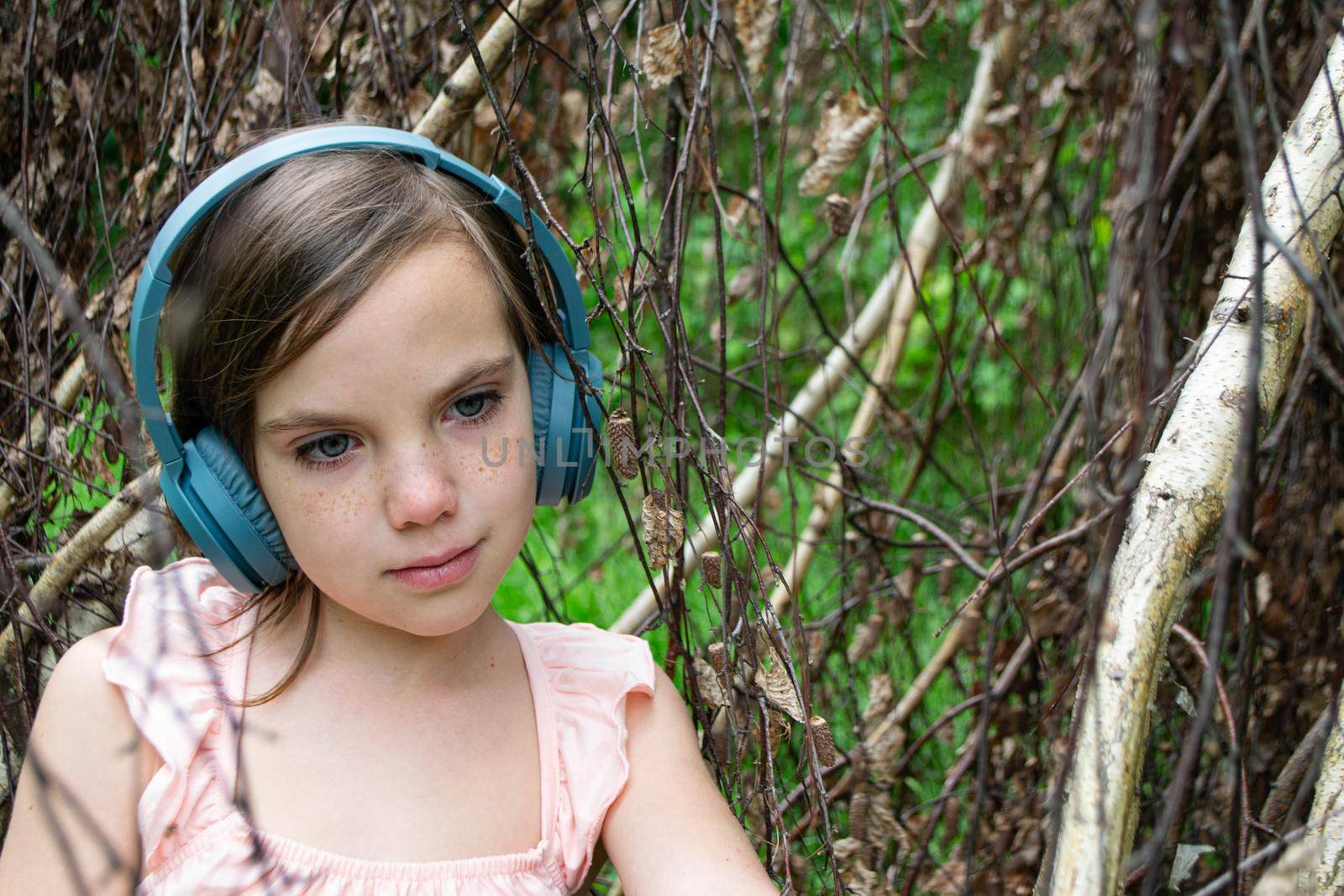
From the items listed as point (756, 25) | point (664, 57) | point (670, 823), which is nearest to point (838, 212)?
point (756, 25)

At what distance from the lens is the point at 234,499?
1052mm

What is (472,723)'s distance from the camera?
45.1 inches

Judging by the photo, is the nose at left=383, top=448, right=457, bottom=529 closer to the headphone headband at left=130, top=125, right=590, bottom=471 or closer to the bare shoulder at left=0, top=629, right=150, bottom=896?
the headphone headband at left=130, top=125, right=590, bottom=471

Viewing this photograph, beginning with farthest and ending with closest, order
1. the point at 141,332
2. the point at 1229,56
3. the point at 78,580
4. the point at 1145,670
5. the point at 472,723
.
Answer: the point at 78,580 → the point at 472,723 → the point at 141,332 → the point at 1145,670 → the point at 1229,56

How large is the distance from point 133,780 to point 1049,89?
2.24m

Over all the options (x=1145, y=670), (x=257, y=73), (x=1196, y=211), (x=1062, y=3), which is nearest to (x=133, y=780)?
(x=1145, y=670)

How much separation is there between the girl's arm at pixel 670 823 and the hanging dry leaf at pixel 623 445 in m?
0.27

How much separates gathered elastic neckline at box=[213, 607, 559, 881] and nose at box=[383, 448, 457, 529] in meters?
0.26

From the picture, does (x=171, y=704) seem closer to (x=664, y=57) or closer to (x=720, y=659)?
(x=720, y=659)

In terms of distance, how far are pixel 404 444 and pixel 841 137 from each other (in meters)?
0.84

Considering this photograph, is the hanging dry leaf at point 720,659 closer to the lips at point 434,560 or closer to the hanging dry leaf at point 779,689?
the hanging dry leaf at point 779,689

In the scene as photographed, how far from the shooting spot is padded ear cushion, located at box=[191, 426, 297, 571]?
1053mm

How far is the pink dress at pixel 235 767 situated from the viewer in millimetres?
1029

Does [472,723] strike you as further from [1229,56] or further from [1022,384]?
[1022,384]
